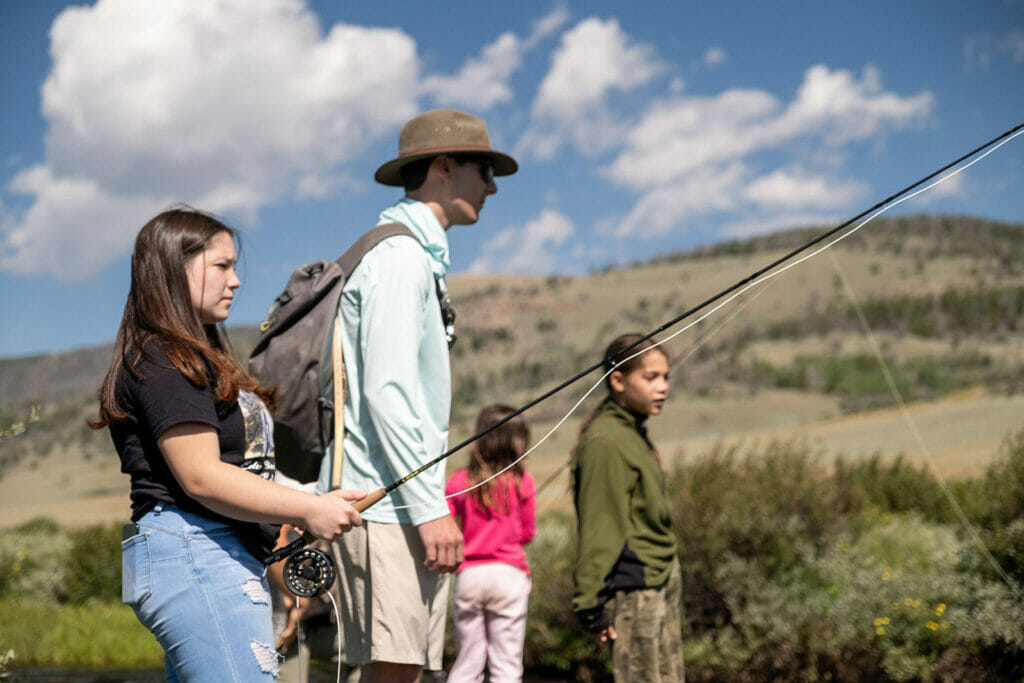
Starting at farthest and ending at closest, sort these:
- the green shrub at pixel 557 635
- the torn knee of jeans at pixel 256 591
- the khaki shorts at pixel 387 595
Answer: the green shrub at pixel 557 635
the khaki shorts at pixel 387 595
the torn knee of jeans at pixel 256 591

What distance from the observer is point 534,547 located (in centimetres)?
955

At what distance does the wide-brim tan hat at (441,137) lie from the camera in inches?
127

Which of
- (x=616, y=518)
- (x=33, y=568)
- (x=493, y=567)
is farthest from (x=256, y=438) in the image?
(x=33, y=568)

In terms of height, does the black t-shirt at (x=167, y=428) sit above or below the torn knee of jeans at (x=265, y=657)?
above

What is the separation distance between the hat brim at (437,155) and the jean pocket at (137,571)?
1.45 metres

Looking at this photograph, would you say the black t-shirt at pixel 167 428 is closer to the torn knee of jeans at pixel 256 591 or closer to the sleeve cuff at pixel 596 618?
the torn knee of jeans at pixel 256 591

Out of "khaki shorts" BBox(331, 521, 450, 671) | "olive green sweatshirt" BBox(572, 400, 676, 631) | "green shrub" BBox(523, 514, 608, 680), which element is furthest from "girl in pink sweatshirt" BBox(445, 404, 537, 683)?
"green shrub" BBox(523, 514, 608, 680)

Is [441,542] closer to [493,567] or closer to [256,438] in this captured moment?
[256,438]

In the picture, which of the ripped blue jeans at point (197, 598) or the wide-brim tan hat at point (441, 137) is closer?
the ripped blue jeans at point (197, 598)

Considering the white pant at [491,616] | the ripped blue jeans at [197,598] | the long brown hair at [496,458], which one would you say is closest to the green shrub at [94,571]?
the long brown hair at [496,458]

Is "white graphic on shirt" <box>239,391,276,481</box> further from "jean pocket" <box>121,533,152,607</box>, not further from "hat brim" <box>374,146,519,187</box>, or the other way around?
"hat brim" <box>374,146,519,187</box>

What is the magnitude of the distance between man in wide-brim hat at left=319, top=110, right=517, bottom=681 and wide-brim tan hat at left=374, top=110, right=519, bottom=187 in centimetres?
2

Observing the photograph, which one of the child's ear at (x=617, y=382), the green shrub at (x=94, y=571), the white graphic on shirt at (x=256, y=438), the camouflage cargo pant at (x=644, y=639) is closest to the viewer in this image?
the white graphic on shirt at (x=256, y=438)

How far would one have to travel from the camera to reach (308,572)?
2.76m
